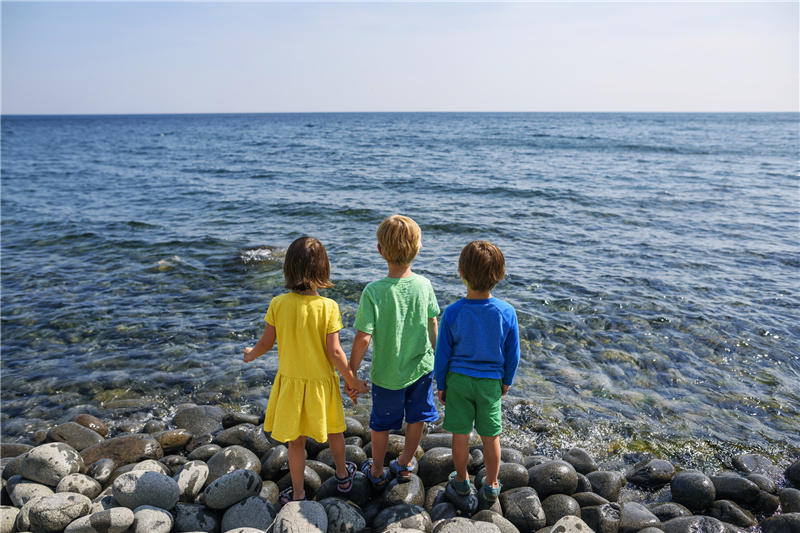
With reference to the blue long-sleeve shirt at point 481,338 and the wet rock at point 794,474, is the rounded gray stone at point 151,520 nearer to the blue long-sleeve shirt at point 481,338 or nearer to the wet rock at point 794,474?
the blue long-sleeve shirt at point 481,338

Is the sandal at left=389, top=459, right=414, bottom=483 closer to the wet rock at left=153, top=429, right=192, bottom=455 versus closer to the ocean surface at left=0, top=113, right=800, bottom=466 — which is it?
the ocean surface at left=0, top=113, right=800, bottom=466

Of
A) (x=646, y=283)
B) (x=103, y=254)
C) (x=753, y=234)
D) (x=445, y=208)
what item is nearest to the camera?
(x=646, y=283)

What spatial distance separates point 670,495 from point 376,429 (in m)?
2.79

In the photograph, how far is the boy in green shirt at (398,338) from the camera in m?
3.50

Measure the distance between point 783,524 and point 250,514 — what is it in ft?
13.2

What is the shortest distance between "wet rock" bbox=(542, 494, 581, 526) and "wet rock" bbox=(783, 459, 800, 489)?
2250 mm

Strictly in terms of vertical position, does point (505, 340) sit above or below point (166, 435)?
above

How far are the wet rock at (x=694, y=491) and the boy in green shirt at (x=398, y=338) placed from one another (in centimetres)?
231

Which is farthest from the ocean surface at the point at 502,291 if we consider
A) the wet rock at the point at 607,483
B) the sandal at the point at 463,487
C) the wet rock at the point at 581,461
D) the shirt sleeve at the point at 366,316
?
the shirt sleeve at the point at 366,316

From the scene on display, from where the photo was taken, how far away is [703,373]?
6633 mm

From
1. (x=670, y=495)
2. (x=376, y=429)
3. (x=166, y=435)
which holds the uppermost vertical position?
(x=376, y=429)

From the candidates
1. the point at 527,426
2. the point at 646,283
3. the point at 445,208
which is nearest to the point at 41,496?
the point at 527,426

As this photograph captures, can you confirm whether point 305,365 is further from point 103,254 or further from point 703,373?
point 103,254

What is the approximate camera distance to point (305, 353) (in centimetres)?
355
